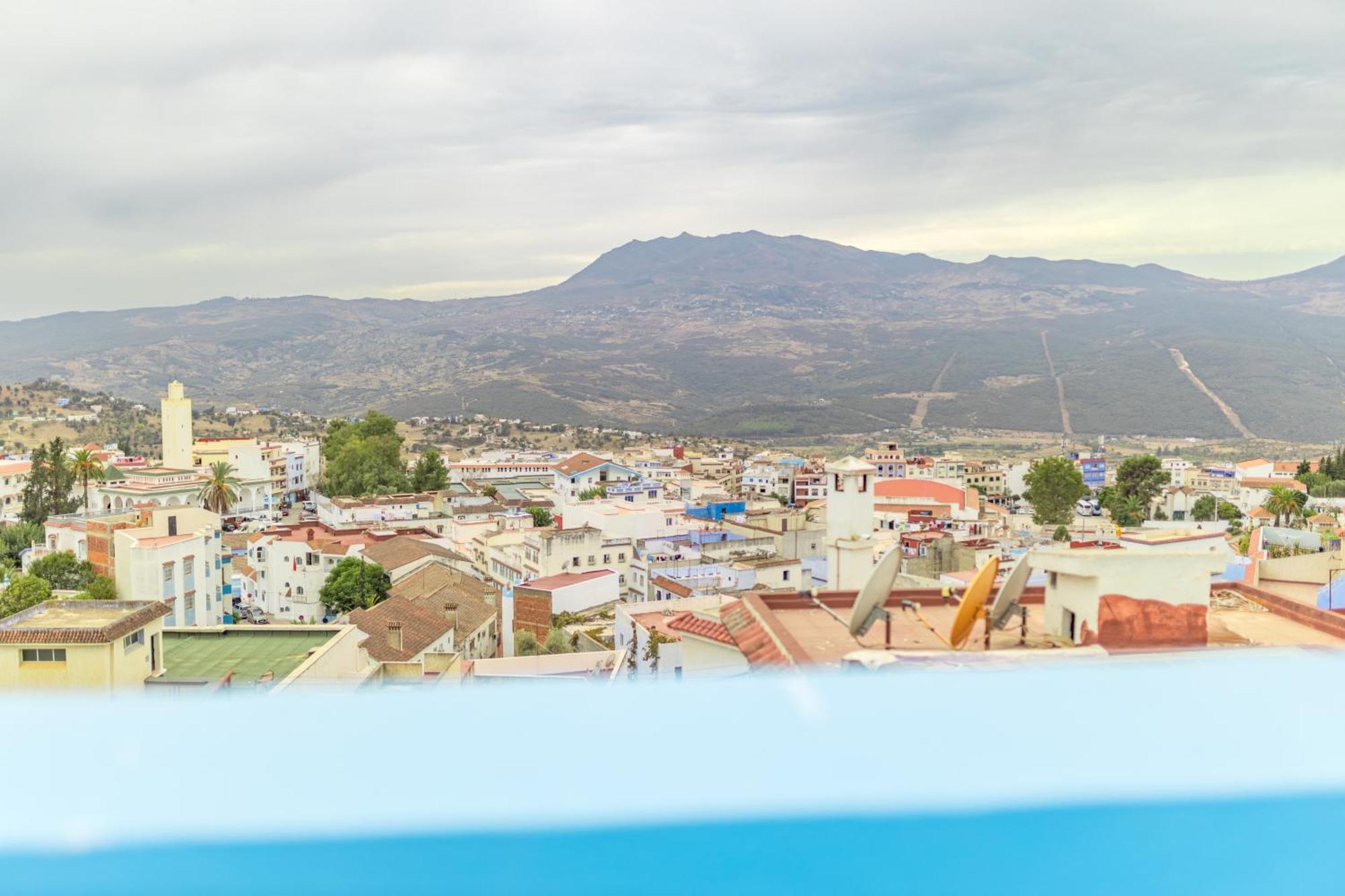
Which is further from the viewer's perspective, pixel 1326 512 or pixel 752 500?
pixel 752 500

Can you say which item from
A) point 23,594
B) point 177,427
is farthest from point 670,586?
point 177,427

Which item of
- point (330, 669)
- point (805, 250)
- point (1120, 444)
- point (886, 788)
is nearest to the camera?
point (886, 788)

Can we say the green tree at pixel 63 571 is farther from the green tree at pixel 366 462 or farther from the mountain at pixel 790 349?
the mountain at pixel 790 349

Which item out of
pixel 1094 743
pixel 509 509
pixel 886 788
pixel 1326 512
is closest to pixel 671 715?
pixel 886 788

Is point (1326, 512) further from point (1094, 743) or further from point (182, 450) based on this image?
point (182, 450)

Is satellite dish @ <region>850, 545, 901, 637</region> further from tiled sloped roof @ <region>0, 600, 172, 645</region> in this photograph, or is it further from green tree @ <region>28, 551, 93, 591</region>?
green tree @ <region>28, 551, 93, 591</region>

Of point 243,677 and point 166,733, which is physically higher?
point 166,733

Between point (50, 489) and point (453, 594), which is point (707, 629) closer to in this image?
point (453, 594)
